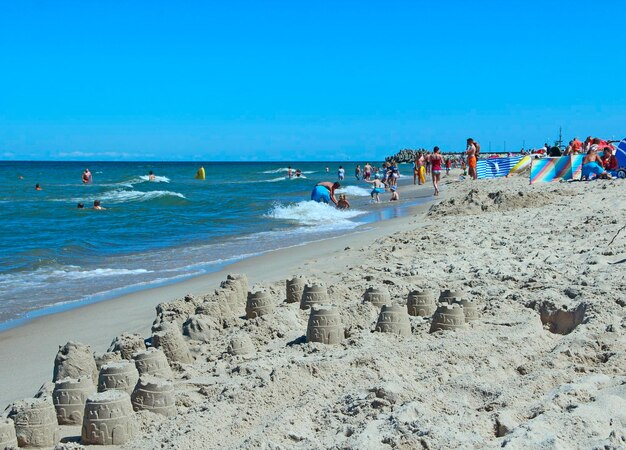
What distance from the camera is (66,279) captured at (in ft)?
35.3

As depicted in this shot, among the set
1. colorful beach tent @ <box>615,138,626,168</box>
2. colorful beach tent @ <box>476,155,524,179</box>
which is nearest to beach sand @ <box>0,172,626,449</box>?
colorful beach tent @ <box>615,138,626,168</box>

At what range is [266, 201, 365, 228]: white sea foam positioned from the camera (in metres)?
18.3

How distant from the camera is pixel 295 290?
7105 mm

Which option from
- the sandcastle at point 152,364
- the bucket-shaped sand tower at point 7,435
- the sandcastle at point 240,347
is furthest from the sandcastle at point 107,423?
the sandcastle at point 240,347

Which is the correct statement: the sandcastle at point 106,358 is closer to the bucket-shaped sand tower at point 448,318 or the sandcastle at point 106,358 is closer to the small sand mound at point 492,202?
the bucket-shaped sand tower at point 448,318

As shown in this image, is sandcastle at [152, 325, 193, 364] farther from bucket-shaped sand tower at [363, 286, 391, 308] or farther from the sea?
the sea

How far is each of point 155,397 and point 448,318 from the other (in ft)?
7.82

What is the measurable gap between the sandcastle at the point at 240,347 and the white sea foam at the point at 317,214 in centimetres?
1169

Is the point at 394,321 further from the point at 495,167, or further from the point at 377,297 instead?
the point at 495,167

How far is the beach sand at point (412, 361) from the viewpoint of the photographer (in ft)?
12.1

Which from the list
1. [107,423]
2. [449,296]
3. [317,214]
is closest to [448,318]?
[449,296]

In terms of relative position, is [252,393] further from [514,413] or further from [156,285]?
[156,285]

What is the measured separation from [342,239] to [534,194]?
4.60 metres

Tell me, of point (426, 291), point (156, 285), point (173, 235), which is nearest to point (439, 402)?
point (426, 291)
